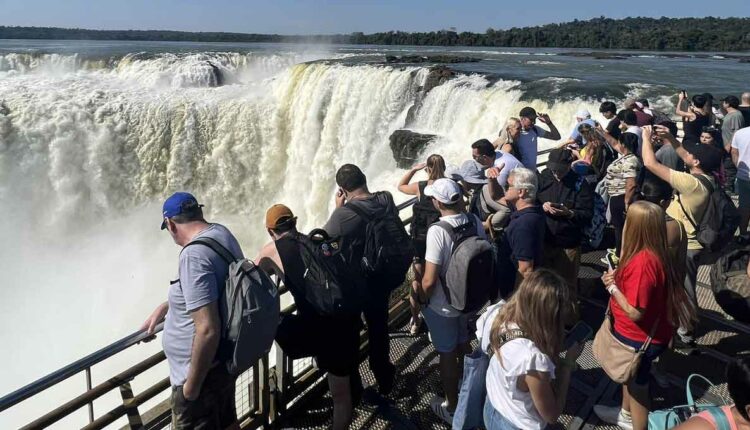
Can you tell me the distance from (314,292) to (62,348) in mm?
9991

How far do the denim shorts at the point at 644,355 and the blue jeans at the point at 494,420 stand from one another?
2.90 feet

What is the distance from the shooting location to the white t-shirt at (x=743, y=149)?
483 centimetres

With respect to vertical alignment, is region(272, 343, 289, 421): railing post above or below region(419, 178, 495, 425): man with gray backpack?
below

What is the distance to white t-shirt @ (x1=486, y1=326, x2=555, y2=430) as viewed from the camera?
1.99m

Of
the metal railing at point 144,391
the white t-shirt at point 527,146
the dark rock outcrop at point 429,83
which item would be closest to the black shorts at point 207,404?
the metal railing at point 144,391

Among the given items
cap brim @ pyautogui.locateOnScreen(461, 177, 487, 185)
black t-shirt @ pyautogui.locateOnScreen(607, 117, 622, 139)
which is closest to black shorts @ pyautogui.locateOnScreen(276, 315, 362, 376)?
cap brim @ pyautogui.locateOnScreen(461, 177, 487, 185)

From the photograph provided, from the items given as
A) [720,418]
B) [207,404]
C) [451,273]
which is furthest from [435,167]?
[720,418]

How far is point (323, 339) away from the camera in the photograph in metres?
2.75

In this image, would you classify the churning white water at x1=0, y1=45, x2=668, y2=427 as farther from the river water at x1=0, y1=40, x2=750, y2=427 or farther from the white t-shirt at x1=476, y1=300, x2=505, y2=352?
the white t-shirt at x1=476, y1=300, x2=505, y2=352

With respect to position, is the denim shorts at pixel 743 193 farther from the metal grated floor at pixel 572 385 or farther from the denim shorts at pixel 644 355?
the denim shorts at pixel 644 355

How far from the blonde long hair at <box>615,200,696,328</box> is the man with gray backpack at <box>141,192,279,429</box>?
1789 mm

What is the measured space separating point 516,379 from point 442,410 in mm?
1234

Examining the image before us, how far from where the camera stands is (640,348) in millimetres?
2600

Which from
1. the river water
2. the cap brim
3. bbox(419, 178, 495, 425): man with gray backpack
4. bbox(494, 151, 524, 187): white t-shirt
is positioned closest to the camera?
bbox(419, 178, 495, 425): man with gray backpack
